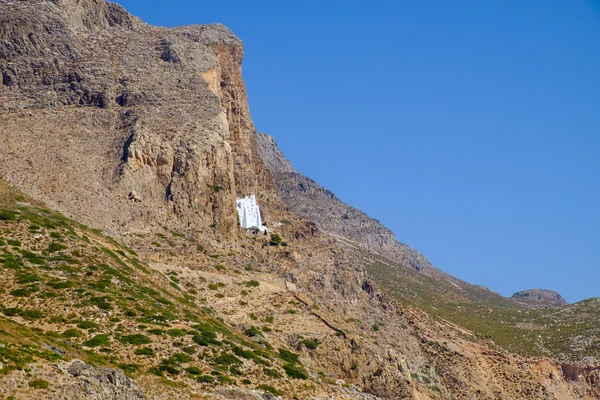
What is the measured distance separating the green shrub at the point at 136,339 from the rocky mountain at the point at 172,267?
11 centimetres

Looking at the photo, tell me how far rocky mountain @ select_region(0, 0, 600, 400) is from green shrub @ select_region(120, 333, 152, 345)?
Answer: 0.35ft

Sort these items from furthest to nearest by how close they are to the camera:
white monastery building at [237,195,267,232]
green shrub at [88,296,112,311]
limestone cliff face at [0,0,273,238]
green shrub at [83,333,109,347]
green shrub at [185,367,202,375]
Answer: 1. white monastery building at [237,195,267,232]
2. limestone cliff face at [0,0,273,238]
3. green shrub at [88,296,112,311]
4. green shrub at [185,367,202,375]
5. green shrub at [83,333,109,347]

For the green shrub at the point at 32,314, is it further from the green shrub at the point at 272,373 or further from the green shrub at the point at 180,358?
the green shrub at the point at 272,373

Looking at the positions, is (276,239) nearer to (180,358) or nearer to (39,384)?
(180,358)

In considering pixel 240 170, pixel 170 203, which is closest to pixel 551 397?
pixel 240 170

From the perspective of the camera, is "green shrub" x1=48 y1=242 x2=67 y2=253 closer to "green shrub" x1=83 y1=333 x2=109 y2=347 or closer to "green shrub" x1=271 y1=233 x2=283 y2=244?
"green shrub" x1=83 y1=333 x2=109 y2=347

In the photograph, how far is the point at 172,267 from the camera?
6725 centimetres

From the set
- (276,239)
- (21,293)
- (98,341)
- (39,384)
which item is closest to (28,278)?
(21,293)

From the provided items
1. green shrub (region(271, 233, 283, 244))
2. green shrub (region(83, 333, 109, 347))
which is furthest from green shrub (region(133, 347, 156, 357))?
green shrub (region(271, 233, 283, 244))

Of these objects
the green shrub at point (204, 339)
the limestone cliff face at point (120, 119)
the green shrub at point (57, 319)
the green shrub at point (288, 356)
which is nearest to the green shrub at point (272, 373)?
the green shrub at point (204, 339)

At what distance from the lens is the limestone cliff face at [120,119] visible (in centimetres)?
7006

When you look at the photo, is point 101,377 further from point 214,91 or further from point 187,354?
point 214,91

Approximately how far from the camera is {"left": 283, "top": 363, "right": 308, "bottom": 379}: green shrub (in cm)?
5522

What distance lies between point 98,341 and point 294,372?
12781mm
